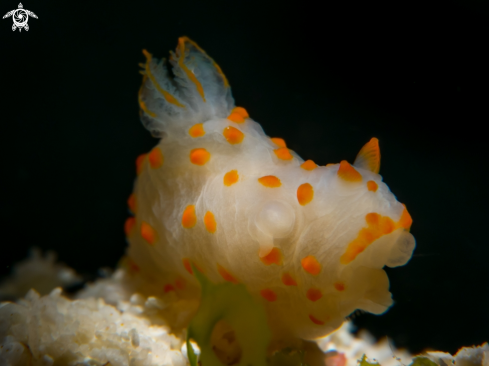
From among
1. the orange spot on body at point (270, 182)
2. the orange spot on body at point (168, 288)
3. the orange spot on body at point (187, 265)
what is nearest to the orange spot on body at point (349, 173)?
the orange spot on body at point (270, 182)

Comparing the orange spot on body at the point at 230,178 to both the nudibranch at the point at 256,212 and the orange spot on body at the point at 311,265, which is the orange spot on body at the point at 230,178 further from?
the orange spot on body at the point at 311,265

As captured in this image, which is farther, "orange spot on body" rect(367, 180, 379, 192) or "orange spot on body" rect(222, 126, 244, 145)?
"orange spot on body" rect(222, 126, 244, 145)

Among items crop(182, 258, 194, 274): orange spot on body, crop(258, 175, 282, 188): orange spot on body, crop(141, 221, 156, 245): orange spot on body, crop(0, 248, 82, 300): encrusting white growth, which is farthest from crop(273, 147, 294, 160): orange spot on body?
crop(0, 248, 82, 300): encrusting white growth

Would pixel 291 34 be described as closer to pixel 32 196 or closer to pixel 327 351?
pixel 327 351

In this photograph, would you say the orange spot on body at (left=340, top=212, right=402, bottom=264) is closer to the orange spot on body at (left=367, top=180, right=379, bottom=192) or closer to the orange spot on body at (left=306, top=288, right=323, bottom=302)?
the orange spot on body at (left=367, top=180, right=379, bottom=192)

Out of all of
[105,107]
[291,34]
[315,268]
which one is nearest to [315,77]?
[291,34]

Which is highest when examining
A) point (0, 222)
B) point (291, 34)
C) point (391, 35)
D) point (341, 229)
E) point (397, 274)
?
point (391, 35)

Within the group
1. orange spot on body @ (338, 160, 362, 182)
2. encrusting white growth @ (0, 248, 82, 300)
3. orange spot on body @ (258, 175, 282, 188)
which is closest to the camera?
orange spot on body @ (338, 160, 362, 182)

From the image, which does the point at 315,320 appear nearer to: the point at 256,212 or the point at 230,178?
the point at 256,212

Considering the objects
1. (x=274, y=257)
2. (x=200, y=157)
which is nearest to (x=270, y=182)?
(x=274, y=257)
